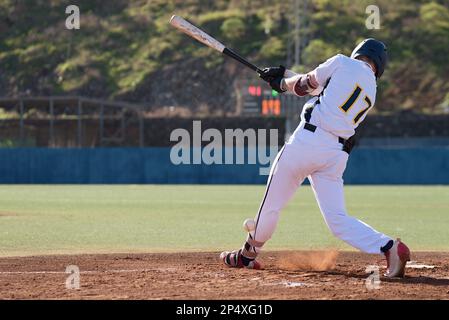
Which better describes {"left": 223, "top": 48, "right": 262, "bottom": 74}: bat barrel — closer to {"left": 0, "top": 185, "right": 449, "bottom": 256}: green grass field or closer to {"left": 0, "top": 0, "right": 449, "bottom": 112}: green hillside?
{"left": 0, "top": 185, "right": 449, "bottom": 256}: green grass field

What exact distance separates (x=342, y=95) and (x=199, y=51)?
5018 cm

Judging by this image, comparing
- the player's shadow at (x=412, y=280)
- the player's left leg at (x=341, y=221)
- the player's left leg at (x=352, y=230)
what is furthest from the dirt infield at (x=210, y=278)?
the player's left leg at (x=341, y=221)

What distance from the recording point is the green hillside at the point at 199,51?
56.4 m

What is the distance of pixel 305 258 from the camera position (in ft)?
33.4

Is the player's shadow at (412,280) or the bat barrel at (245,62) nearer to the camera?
the player's shadow at (412,280)

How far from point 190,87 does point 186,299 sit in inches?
1955

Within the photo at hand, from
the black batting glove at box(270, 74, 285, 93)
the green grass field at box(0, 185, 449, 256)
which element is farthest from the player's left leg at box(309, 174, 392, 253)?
the green grass field at box(0, 185, 449, 256)

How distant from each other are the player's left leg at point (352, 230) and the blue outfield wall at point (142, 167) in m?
24.8

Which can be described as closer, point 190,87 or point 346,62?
point 346,62

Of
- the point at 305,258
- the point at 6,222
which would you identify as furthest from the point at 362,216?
the point at 305,258

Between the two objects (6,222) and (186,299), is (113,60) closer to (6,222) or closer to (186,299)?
(6,222)

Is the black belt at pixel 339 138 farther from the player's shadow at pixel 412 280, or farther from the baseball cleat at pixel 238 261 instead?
the baseball cleat at pixel 238 261

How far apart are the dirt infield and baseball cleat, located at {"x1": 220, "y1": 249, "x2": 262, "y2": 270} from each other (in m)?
0.12
